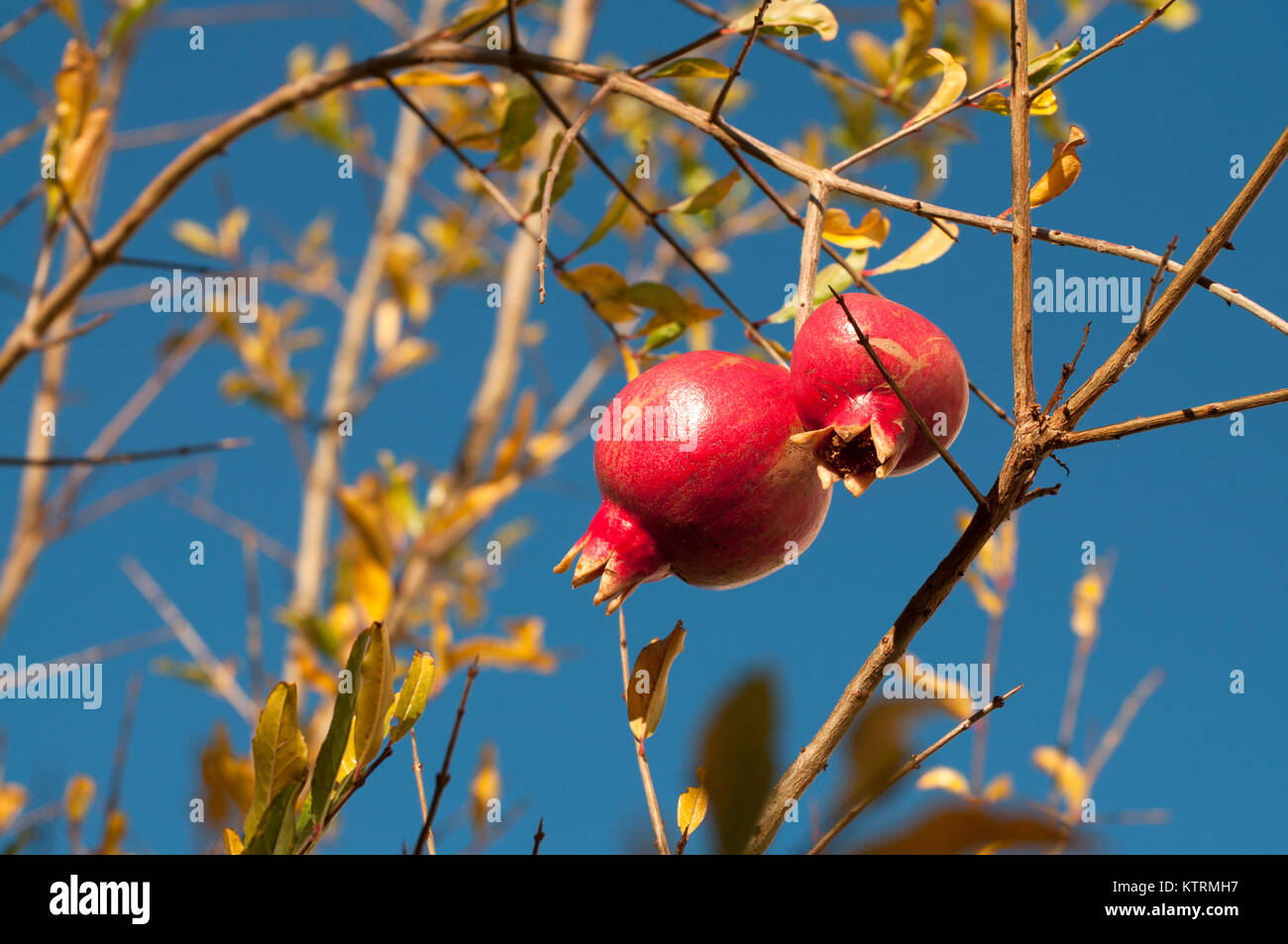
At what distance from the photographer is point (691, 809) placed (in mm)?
634

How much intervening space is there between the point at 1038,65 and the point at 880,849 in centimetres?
70

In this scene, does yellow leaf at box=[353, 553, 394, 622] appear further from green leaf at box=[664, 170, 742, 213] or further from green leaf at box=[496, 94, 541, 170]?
green leaf at box=[664, 170, 742, 213]

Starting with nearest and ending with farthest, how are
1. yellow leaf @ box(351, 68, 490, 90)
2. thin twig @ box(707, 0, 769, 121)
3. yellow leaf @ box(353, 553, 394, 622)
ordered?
1. thin twig @ box(707, 0, 769, 121)
2. yellow leaf @ box(351, 68, 490, 90)
3. yellow leaf @ box(353, 553, 394, 622)

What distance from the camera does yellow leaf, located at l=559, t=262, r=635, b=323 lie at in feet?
3.41

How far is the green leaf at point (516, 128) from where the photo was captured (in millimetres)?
1113

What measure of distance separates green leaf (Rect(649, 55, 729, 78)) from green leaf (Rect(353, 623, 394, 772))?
1.88 ft

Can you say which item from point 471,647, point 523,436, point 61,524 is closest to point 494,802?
point 471,647

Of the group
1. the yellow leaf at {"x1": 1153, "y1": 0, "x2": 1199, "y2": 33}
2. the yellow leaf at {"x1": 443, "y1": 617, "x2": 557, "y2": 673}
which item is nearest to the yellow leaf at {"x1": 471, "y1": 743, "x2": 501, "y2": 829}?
the yellow leaf at {"x1": 443, "y1": 617, "x2": 557, "y2": 673}

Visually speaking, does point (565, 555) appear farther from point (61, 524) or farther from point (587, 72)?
point (61, 524)

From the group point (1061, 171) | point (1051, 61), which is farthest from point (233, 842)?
point (1051, 61)

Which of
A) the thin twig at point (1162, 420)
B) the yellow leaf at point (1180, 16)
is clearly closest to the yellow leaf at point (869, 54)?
the yellow leaf at point (1180, 16)

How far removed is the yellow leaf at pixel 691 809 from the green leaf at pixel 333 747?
210 millimetres

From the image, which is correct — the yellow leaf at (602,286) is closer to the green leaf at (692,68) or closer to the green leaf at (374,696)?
the green leaf at (692,68)

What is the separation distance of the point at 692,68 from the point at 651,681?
564mm
